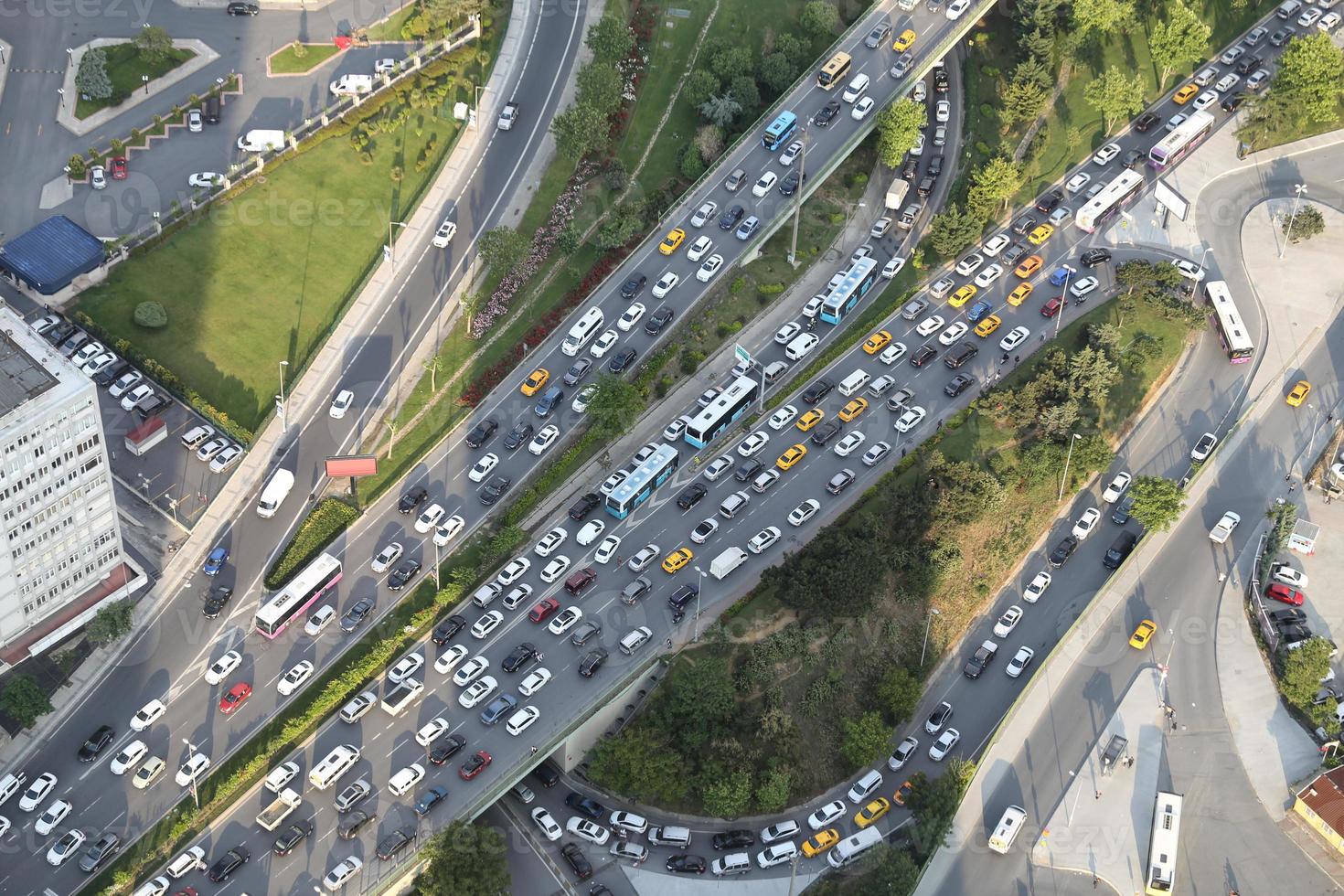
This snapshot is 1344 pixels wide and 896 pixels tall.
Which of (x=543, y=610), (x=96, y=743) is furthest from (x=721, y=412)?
(x=96, y=743)

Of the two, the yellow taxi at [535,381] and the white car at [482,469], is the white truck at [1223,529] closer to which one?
the yellow taxi at [535,381]

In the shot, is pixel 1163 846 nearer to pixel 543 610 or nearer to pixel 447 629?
pixel 543 610

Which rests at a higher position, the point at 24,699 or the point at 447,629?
the point at 447,629

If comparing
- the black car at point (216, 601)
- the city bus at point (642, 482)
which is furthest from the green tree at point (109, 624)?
the city bus at point (642, 482)

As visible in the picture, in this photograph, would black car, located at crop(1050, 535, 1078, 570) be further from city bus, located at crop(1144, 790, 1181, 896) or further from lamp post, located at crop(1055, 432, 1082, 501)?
city bus, located at crop(1144, 790, 1181, 896)

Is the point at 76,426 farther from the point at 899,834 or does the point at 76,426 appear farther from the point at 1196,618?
the point at 1196,618

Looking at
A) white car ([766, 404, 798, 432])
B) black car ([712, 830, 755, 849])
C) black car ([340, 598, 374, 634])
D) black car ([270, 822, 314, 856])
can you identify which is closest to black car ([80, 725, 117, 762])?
black car ([270, 822, 314, 856])
